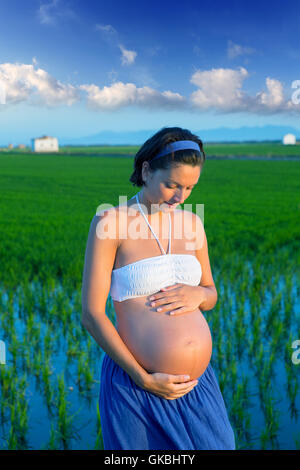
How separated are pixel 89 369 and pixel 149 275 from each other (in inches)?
92.0

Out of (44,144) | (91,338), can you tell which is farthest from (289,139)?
(91,338)

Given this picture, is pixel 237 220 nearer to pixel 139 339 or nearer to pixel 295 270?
pixel 295 270

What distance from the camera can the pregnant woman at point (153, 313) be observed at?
1403mm

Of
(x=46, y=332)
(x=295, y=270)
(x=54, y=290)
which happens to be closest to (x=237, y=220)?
(x=295, y=270)

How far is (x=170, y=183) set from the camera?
140 cm

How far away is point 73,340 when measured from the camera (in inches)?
163

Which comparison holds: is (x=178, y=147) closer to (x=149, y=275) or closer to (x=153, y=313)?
(x=149, y=275)

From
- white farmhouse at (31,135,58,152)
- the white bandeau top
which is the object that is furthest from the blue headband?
white farmhouse at (31,135,58,152)

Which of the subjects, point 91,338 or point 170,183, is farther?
point 91,338

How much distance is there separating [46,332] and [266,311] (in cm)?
228

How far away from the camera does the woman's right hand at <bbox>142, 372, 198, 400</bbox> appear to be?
140cm

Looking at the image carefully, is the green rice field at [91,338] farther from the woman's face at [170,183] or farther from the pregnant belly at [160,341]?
the woman's face at [170,183]

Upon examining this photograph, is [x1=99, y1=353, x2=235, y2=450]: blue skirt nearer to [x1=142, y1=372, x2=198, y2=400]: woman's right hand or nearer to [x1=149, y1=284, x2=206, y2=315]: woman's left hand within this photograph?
[x1=142, y1=372, x2=198, y2=400]: woman's right hand

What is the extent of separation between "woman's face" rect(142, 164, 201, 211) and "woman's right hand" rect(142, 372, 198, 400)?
1.77 feet
